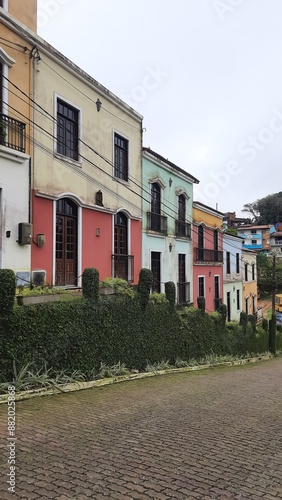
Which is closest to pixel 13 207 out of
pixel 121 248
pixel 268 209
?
pixel 121 248

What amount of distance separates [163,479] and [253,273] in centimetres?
3503

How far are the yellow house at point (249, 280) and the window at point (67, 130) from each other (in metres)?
23.1

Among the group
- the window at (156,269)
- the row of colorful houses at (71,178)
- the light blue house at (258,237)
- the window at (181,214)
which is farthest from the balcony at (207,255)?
the light blue house at (258,237)

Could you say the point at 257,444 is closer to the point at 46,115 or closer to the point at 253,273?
the point at 46,115

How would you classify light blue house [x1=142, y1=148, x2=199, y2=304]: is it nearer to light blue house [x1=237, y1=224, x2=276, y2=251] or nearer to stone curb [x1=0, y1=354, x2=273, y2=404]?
stone curb [x1=0, y1=354, x2=273, y2=404]

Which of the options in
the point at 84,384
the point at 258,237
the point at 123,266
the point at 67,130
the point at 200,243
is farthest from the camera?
the point at 258,237

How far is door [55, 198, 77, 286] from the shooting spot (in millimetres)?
12750

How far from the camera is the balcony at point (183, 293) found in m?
21.5

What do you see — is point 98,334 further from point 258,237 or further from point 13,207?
point 258,237

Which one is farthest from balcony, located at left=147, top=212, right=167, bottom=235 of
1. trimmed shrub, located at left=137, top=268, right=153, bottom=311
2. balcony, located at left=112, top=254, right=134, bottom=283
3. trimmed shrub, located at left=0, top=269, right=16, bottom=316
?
trimmed shrub, located at left=0, top=269, right=16, bottom=316

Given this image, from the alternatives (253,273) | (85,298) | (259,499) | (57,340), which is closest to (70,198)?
(85,298)

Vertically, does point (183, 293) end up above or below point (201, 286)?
below

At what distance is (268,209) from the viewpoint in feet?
291

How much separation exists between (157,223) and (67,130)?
7361 mm
